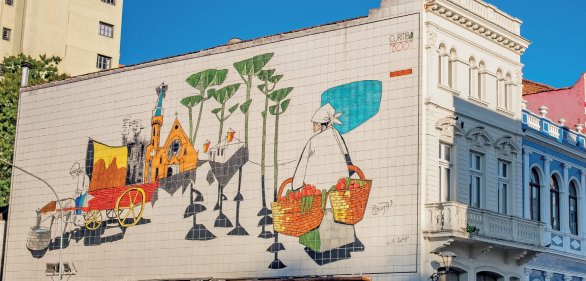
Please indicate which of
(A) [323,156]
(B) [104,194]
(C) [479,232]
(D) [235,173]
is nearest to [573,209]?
(C) [479,232]

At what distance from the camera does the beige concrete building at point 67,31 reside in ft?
194

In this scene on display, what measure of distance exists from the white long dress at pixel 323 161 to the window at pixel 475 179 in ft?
16.4

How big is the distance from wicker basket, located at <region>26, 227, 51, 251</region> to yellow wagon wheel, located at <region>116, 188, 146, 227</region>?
4402 mm

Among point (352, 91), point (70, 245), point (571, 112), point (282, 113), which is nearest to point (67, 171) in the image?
point (70, 245)

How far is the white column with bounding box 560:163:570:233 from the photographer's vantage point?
3950 cm

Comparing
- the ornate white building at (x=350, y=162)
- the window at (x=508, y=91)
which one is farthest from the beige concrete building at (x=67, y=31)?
the window at (x=508, y=91)

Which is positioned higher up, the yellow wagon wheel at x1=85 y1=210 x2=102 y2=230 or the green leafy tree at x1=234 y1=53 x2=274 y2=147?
the green leafy tree at x1=234 y1=53 x2=274 y2=147

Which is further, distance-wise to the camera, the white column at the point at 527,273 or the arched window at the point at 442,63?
the white column at the point at 527,273

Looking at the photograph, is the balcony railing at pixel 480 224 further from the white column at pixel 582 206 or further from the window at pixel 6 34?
the window at pixel 6 34

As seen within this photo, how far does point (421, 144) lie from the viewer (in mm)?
31469

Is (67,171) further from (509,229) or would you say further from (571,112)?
(571,112)

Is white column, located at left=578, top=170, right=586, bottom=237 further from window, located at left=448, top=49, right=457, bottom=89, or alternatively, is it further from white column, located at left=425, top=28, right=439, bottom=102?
white column, located at left=425, top=28, right=439, bottom=102

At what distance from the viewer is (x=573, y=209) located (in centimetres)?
4072
